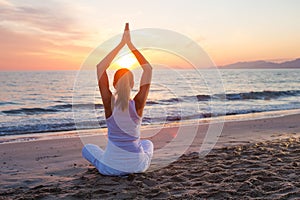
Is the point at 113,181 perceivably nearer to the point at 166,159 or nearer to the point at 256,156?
the point at 166,159

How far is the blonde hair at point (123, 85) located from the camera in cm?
363

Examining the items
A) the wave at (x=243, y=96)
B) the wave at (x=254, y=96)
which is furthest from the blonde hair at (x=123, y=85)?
the wave at (x=254, y=96)

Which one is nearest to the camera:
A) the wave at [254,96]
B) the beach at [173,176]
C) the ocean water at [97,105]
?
the beach at [173,176]

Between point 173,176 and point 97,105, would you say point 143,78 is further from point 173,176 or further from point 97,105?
point 97,105

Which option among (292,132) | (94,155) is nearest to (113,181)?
(94,155)

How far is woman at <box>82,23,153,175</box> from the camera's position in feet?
12.3

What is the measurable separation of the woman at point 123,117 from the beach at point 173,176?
0.60 feet

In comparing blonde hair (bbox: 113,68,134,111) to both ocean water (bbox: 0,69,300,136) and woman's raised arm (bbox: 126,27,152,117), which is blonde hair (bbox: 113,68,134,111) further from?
ocean water (bbox: 0,69,300,136)

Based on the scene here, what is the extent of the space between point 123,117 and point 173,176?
3.64ft

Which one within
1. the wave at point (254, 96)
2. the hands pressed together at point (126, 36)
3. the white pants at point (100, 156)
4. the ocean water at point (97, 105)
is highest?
the hands pressed together at point (126, 36)

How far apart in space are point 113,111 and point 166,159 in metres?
2.00

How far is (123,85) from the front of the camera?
142 inches

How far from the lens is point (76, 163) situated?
546 cm

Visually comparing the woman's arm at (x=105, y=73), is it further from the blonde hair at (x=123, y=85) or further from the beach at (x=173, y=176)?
the beach at (x=173, y=176)
